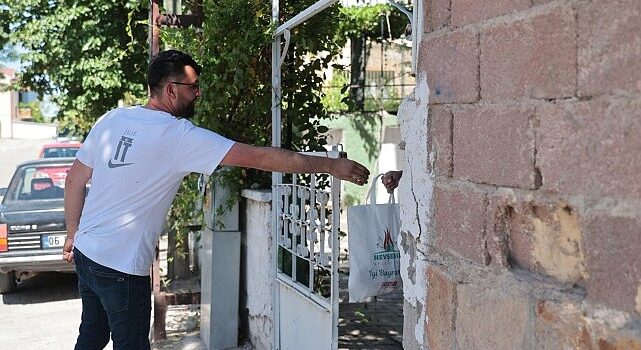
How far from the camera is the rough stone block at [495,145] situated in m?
2.00

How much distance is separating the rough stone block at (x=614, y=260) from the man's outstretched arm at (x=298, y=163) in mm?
1514

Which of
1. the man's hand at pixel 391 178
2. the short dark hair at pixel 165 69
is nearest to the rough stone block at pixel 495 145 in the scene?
the man's hand at pixel 391 178

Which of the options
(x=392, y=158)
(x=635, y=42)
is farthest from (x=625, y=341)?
(x=392, y=158)

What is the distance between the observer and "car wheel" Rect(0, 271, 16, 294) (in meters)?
9.81

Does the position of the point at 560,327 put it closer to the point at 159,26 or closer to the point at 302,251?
the point at 302,251

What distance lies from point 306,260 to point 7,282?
6.26 m

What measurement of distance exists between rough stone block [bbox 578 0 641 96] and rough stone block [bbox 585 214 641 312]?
285 mm

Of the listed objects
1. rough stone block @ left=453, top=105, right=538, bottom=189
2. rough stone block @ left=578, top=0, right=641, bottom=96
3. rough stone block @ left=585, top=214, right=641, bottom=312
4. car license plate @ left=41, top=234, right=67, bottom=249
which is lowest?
car license plate @ left=41, top=234, right=67, bottom=249

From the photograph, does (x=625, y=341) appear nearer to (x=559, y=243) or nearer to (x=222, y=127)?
(x=559, y=243)

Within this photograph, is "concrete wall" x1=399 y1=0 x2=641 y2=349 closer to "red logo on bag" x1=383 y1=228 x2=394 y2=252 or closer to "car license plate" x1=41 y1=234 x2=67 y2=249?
"red logo on bag" x1=383 y1=228 x2=394 y2=252

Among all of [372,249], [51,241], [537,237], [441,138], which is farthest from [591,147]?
[51,241]

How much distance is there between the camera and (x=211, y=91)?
5.92 m

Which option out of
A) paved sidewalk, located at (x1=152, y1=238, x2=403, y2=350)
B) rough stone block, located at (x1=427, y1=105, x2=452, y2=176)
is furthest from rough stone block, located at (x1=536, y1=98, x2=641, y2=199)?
paved sidewalk, located at (x1=152, y1=238, x2=403, y2=350)

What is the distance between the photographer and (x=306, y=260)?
195 inches
